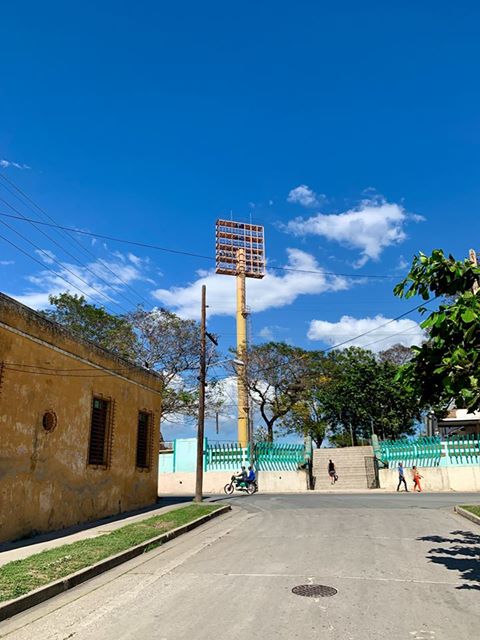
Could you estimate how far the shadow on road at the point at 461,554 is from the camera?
23.6ft


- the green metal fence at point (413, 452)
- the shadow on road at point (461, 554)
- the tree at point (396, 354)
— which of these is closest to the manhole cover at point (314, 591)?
the shadow on road at point (461, 554)

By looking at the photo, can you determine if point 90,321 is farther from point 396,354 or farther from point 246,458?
point 396,354

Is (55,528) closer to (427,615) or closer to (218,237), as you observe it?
(427,615)

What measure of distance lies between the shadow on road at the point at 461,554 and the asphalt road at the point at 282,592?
2cm

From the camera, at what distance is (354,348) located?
154 feet

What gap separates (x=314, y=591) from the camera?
6.43m

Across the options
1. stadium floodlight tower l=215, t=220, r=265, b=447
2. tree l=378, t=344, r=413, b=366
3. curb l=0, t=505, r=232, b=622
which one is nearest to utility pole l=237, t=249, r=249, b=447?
stadium floodlight tower l=215, t=220, r=265, b=447

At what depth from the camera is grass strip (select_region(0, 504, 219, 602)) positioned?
6.79 metres

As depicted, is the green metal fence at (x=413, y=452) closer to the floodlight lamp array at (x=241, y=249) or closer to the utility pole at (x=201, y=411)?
the utility pole at (x=201, y=411)

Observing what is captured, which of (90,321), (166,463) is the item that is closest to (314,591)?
(166,463)

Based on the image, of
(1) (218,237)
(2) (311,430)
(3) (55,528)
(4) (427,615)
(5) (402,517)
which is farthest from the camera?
(1) (218,237)

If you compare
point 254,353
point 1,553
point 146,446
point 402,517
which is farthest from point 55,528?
point 254,353

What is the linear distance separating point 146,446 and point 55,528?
6414mm

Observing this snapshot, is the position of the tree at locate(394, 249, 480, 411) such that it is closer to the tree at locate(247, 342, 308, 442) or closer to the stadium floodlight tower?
the tree at locate(247, 342, 308, 442)
